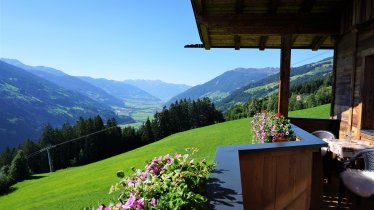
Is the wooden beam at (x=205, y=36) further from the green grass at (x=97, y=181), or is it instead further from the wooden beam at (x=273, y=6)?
the green grass at (x=97, y=181)

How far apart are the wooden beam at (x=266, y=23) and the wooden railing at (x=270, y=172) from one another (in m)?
3.52

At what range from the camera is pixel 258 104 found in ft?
209

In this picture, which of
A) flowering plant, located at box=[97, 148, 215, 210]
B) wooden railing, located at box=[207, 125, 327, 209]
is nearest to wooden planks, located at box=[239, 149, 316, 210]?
wooden railing, located at box=[207, 125, 327, 209]

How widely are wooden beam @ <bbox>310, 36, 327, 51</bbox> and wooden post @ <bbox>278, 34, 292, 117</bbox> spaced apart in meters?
2.91

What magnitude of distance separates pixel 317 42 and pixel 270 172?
741cm

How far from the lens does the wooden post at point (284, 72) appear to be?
256 inches

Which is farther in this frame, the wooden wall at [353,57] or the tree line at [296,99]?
the tree line at [296,99]

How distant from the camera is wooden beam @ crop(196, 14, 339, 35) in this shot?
6.57 meters

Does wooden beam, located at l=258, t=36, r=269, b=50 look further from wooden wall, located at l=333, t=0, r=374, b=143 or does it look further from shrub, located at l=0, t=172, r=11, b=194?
shrub, located at l=0, t=172, r=11, b=194

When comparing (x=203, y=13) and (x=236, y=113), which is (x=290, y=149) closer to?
(x=203, y=13)

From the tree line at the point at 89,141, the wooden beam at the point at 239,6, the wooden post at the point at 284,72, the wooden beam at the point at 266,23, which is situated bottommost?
the tree line at the point at 89,141

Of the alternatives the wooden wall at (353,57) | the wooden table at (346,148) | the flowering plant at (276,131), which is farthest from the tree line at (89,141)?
the flowering plant at (276,131)

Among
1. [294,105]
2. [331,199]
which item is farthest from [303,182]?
[294,105]

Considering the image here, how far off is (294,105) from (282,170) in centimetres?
5341
